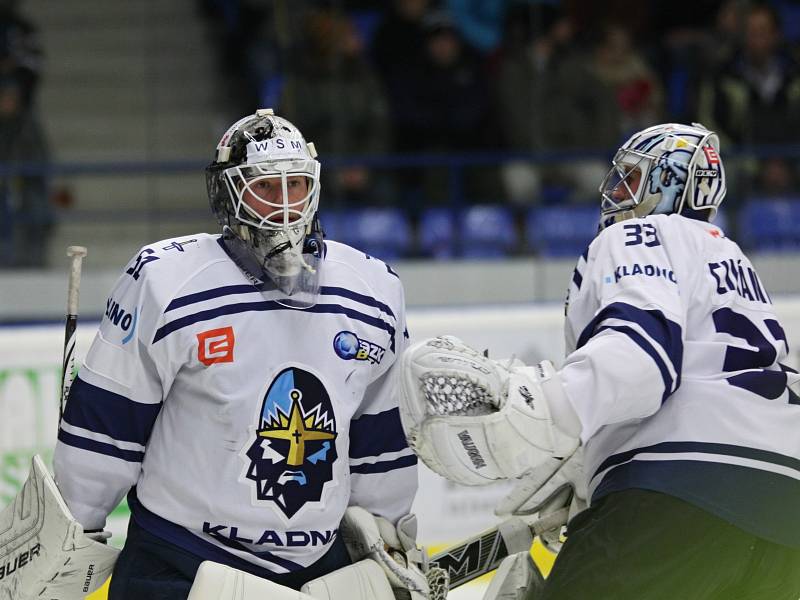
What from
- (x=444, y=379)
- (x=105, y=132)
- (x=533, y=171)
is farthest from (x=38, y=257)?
(x=444, y=379)

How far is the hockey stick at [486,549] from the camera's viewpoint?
2.44 metres

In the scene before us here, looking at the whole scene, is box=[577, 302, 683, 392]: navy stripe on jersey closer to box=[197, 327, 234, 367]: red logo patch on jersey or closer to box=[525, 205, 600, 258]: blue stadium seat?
box=[197, 327, 234, 367]: red logo patch on jersey

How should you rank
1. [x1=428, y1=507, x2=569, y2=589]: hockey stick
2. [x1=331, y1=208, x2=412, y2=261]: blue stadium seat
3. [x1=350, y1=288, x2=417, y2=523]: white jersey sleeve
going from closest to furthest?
1. [x1=350, y1=288, x2=417, y2=523]: white jersey sleeve
2. [x1=428, y1=507, x2=569, y2=589]: hockey stick
3. [x1=331, y1=208, x2=412, y2=261]: blue stadium seat

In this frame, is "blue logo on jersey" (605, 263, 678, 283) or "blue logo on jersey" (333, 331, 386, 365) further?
"blue logo on jersey" (333, 331, 386, 365)

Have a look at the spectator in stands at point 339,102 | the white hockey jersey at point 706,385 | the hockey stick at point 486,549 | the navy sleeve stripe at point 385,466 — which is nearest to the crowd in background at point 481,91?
the spectator in stands at point 339,102

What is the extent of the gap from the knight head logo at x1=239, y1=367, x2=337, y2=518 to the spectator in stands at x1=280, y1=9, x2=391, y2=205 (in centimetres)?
271

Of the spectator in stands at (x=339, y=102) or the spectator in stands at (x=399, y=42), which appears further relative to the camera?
the spectator in stands at (x=399, y=42)

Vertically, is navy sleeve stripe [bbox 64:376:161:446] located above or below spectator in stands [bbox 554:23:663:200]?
below

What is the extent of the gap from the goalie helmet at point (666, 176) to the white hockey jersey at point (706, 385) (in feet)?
0.58

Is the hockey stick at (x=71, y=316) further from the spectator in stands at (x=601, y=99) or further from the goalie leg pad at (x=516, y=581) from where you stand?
the spectator in stands at (x=601, y=99)

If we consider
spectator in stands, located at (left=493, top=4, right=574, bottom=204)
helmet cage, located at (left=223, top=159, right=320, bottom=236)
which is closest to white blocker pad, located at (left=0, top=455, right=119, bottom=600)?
helmet cage, located at (left=223, top=159, right=320, bottom=236)

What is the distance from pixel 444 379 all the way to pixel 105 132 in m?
3.26

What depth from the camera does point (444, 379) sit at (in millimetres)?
1717

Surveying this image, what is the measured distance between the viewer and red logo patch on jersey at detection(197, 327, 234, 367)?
2.01 meters
